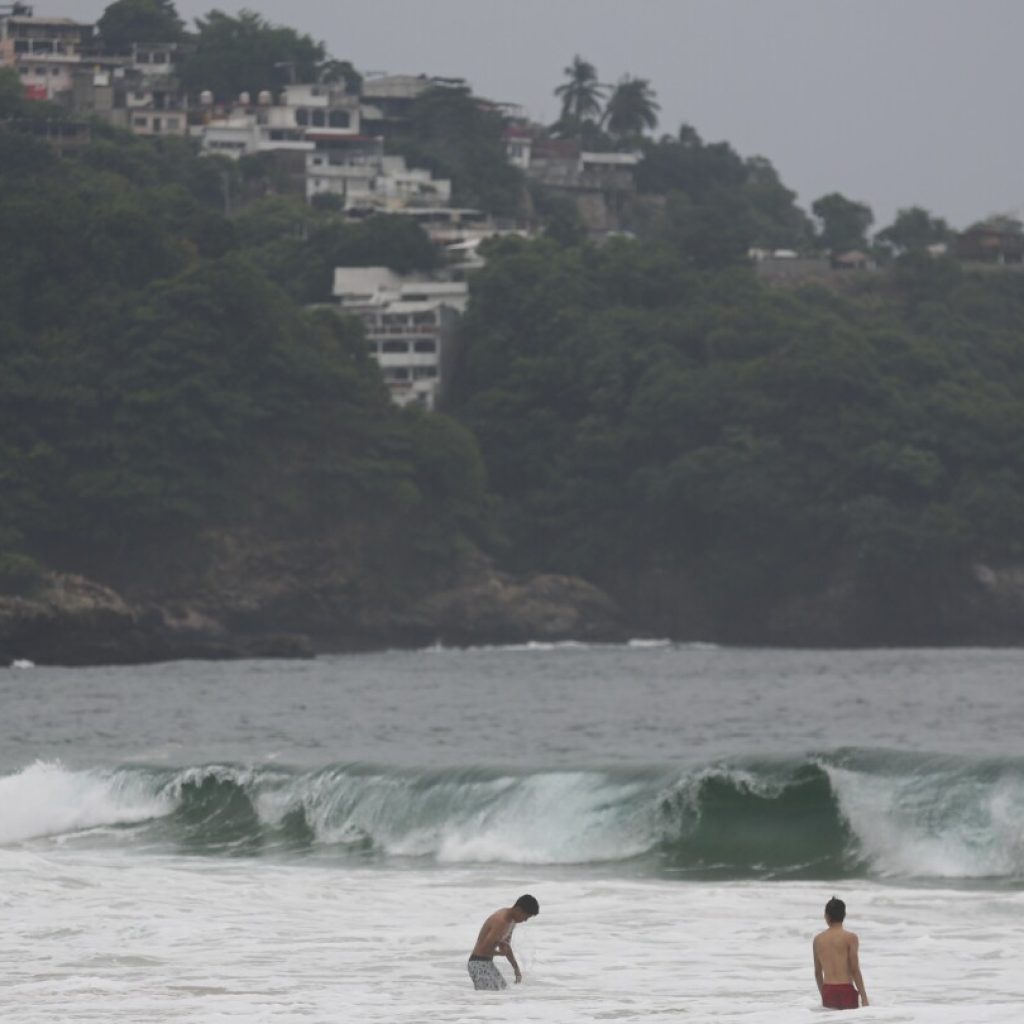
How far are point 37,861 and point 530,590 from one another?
71.2 meters

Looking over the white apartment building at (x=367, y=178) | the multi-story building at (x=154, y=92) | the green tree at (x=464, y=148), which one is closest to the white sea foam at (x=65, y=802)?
the white apartment building at (x=367, y=178)

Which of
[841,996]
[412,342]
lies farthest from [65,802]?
[412,342]

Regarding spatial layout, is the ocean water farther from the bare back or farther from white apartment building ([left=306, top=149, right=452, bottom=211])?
white apartment building ([left=306, top=149, right=452, bottom=211])

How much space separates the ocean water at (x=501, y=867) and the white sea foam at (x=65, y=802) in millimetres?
46

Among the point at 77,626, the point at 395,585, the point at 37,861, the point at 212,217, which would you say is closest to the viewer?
the point at 37,861

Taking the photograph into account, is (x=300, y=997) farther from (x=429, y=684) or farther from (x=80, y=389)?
(x=80, y=389)

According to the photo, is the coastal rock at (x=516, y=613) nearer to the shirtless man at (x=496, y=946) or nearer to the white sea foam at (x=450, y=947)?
the white sea foam at (x=450, y=947)

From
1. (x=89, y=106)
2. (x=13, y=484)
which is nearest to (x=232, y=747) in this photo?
(x=13, y=484)

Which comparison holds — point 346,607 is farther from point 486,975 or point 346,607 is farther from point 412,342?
point 486,975

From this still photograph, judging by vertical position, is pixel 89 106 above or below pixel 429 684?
above

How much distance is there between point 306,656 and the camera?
275 ft

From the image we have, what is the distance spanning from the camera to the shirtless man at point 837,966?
15.3 metres

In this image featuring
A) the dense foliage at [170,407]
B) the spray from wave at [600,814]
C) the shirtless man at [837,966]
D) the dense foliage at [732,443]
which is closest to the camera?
the shirtless man at [837,966]

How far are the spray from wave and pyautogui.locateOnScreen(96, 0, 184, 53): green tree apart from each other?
454ft
